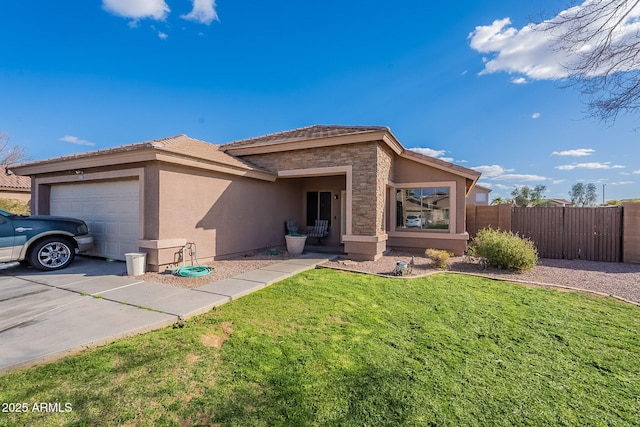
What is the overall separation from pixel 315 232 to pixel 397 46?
328 inches

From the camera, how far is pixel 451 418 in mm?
2324

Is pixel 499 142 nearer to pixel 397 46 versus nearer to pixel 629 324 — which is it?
pixel 397 46

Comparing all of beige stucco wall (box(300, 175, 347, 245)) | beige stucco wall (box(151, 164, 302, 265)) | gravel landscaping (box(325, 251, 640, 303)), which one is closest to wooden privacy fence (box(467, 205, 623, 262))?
gravel landscaping (box(325, 251, 640, 303))

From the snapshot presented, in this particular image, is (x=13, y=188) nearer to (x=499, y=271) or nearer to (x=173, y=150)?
(x=173, y=150)

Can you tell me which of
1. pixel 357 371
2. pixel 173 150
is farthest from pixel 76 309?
pixel 357 371

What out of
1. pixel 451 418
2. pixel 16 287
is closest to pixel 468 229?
pixel 451 418

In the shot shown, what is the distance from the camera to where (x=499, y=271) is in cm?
780

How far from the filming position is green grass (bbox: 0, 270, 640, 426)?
2.35m

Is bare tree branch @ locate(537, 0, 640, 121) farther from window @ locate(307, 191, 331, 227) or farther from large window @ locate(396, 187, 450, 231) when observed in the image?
window @ locate(307, 191, 331, 227)

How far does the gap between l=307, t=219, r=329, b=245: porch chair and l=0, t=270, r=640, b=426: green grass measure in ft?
22.6

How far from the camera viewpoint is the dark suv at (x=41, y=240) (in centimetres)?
661

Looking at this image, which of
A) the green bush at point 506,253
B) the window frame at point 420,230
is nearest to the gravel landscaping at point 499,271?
the green bush at point 506,253

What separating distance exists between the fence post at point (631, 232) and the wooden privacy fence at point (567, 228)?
8.6 inches

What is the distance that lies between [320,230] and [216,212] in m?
4.83
